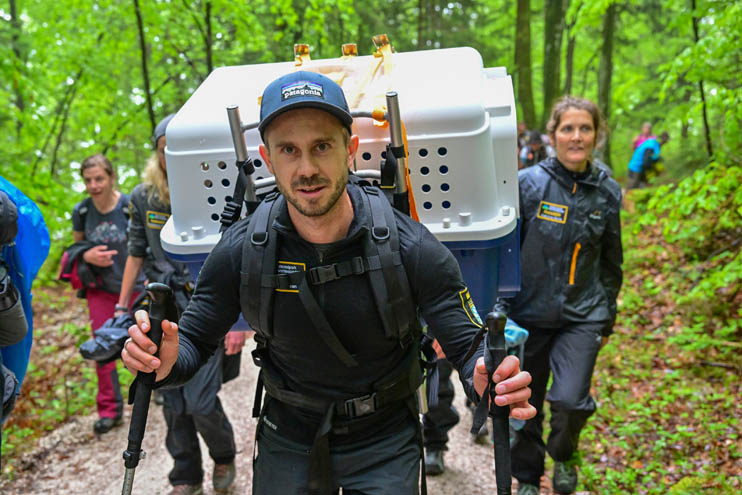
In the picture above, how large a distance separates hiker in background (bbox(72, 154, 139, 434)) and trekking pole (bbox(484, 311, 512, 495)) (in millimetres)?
5100

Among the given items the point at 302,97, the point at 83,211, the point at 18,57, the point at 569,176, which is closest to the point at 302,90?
the point at 302,97

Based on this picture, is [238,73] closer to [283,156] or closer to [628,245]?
[283,156]

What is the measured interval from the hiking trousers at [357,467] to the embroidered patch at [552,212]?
231 cm

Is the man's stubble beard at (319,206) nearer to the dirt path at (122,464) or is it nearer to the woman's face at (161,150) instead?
the woman's face at (161,150)

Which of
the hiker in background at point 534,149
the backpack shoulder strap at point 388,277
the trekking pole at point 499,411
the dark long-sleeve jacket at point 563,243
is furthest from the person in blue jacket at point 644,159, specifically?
the trekking pole at point 499,411

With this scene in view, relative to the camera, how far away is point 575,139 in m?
4.74

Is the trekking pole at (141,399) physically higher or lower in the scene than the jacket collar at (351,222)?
lower

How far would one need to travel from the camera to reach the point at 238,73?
11.5 feet

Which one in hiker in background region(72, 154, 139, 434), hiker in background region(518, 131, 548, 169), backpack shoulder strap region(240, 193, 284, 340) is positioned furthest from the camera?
hiker in background region(518, 131, 548, 169)

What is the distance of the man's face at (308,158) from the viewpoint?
256cm

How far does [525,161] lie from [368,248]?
12.4 m

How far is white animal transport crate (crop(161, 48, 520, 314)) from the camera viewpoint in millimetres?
2848

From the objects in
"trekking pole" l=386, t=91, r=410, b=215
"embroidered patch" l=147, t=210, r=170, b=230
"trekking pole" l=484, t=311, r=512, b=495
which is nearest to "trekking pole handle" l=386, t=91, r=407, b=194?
"trekking pole" l=386, t=91, r=410, b=215

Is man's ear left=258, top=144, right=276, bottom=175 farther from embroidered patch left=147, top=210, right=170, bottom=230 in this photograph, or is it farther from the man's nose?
embroidered patch left=147, top=210, right=170, bottom=230
